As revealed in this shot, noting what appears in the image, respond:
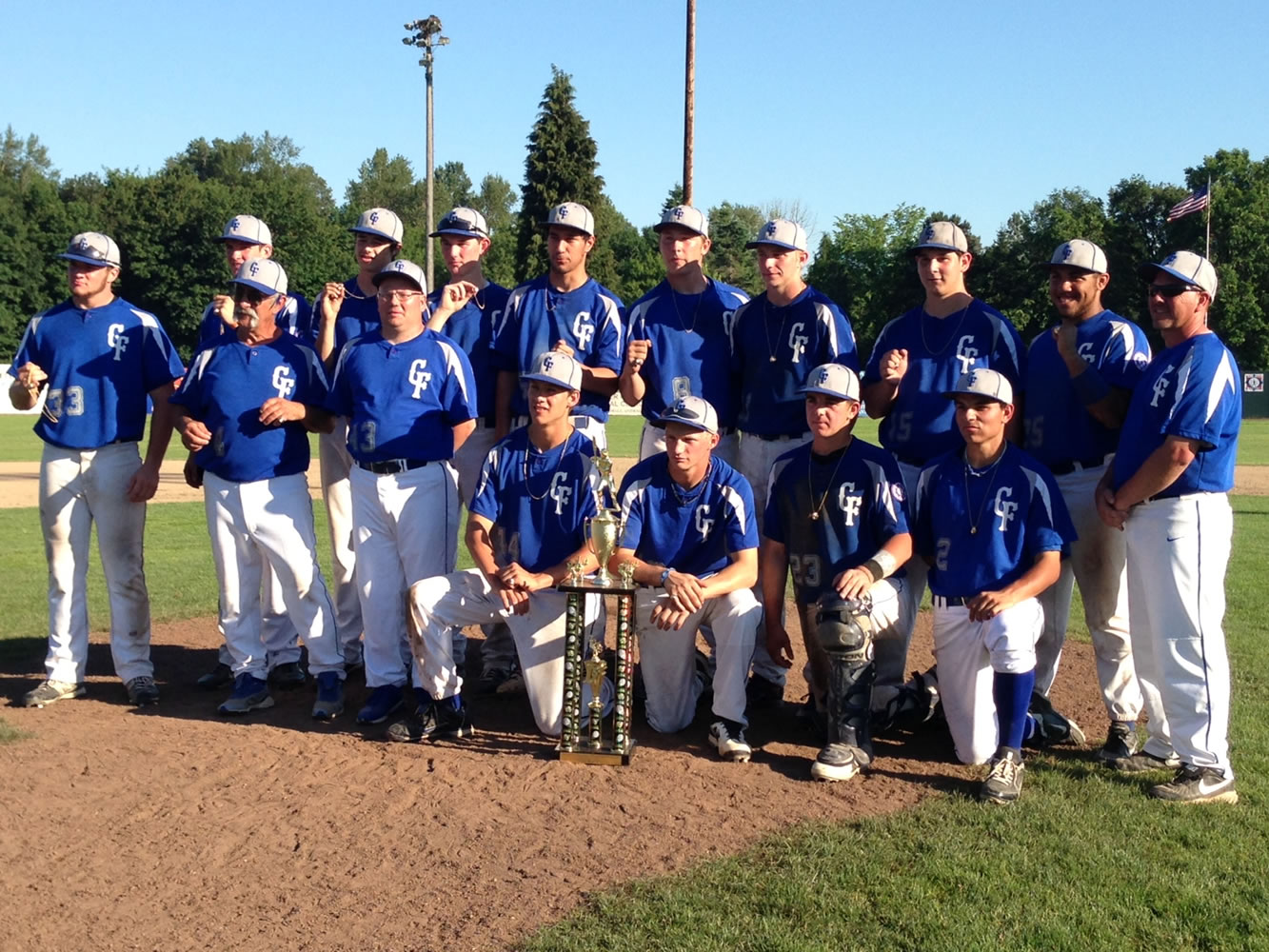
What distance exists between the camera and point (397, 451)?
592 centimetres

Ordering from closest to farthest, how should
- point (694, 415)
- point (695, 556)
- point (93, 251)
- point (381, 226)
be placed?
point (694, 415) → point (695, 556) → point (93, 251) → point (381, 226)

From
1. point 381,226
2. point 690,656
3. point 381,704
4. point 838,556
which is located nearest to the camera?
point 838,556

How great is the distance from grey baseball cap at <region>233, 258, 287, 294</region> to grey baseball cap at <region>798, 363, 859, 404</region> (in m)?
2.77

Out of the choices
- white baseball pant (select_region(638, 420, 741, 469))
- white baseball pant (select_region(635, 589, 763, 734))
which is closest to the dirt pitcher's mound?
white baseball pant (select_region(635, 589, 763, 734))

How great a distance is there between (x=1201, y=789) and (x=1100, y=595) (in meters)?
1.08

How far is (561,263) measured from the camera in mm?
6441

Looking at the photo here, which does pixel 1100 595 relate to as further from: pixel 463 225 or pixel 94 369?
pixel 94 369

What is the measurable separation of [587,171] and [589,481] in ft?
169

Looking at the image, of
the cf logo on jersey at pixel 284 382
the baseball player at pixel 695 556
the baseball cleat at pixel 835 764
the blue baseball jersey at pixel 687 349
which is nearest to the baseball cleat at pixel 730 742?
the baseball player at pixel 695 556

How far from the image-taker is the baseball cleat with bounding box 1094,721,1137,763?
536cm

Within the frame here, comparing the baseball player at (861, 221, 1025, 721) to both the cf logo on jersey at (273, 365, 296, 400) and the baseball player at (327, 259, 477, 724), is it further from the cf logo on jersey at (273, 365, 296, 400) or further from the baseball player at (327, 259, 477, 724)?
the cf logo on jersey at (273, 365, 296, 400)

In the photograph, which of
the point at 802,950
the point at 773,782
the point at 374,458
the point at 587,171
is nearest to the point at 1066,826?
the point at 773,782

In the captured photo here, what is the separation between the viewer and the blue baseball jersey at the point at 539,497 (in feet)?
18.7

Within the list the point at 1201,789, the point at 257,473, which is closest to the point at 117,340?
the point at 257,473
